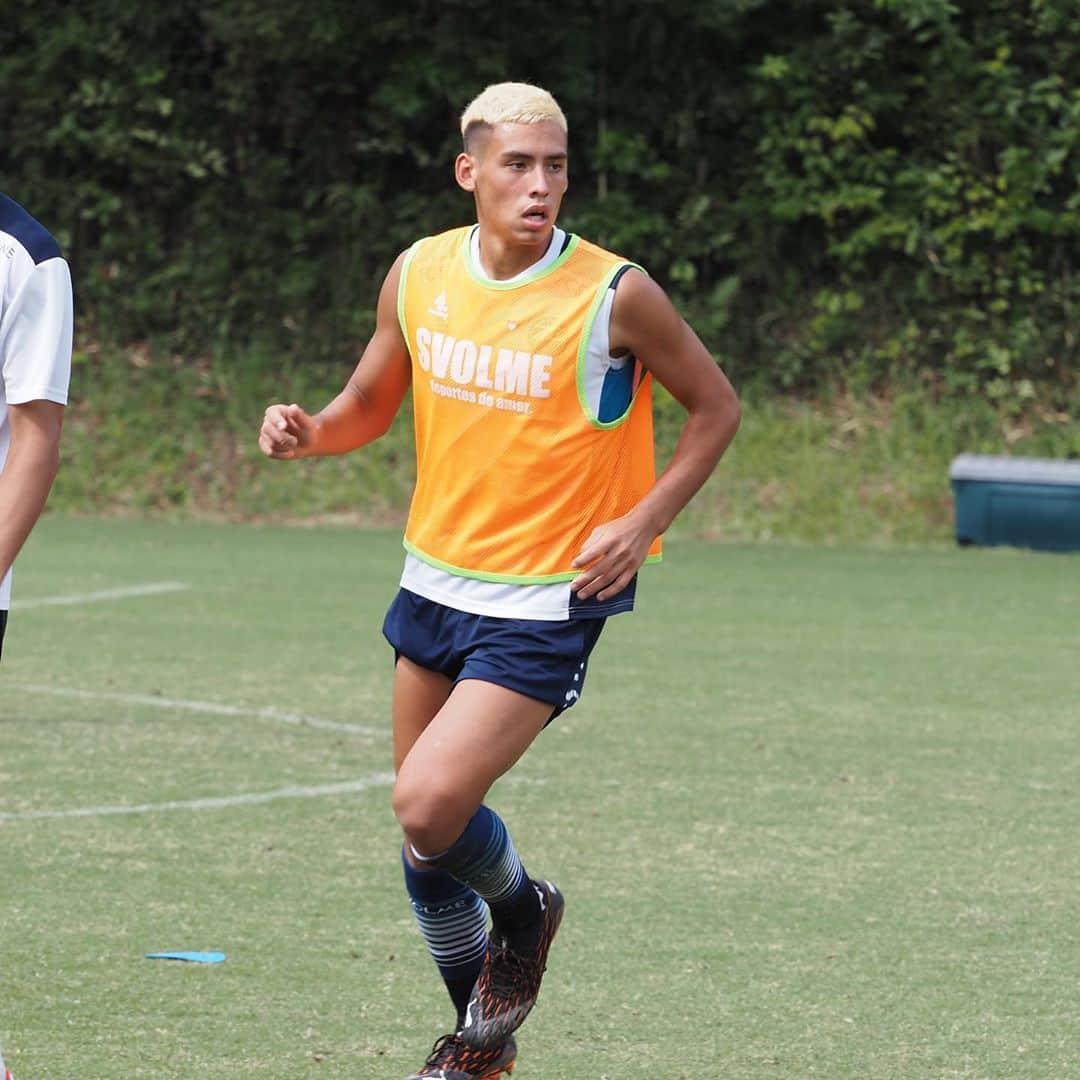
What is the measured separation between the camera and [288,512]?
20.8 m

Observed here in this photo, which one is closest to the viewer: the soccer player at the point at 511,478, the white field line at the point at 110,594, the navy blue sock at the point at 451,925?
the soccer player at the point at 511,478

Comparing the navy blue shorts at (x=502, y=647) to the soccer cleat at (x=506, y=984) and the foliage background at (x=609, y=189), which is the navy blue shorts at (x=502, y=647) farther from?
the foliage background at (x=609, y=189)

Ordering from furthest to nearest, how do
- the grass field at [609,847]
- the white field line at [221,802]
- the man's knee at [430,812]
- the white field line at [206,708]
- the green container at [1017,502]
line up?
1. the green container at [1017,502]
2. the white field line at [206,708]
3. the white field line at [221,802]
4. the grass field at [609,847]
5. the man's knee at [430,812]

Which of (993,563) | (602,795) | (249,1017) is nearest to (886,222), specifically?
(993,563)

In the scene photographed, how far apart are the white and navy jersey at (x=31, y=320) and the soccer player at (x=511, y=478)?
93cm

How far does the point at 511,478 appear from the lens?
15.6 feet

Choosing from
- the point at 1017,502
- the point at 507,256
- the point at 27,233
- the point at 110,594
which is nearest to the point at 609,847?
the point at 507,256

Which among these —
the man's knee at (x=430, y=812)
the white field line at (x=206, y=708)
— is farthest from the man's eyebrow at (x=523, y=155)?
the white field line at (x=206, y=708)

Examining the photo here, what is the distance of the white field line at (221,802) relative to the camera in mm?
7688

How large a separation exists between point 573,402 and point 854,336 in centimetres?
1692

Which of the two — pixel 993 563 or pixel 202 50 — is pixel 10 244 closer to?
pixel 993 563

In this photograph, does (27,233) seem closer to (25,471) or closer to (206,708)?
(25,471)

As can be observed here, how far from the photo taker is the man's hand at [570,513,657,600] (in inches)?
184

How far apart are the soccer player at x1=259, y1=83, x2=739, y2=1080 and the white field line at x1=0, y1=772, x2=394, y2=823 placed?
307cm
